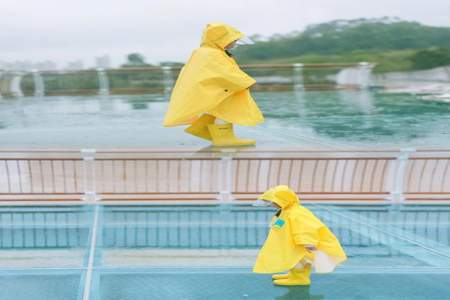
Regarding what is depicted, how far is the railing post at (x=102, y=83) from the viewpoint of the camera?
1698cm

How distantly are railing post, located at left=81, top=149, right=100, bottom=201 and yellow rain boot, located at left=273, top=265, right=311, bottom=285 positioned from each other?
9.65 feet

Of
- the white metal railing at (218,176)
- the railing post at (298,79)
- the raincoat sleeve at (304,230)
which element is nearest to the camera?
the raincoat sleeve at (304,230)

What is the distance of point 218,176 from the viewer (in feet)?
26.8

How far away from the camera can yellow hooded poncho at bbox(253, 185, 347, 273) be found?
5.10 m

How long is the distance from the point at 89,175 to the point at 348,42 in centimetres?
1626

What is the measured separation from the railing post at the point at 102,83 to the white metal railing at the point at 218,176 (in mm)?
8028

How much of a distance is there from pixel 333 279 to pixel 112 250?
203cm

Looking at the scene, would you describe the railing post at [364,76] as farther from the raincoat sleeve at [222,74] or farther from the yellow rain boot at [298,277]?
the yellow rain boot at [298,277]

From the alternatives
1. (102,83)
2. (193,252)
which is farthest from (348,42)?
(193,252)

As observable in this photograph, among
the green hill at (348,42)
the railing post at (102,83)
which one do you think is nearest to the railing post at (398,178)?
the railing post at (102,83)

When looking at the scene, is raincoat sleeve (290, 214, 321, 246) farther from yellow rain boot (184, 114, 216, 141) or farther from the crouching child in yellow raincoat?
yellow rain boot (184, 114, 216, 141)

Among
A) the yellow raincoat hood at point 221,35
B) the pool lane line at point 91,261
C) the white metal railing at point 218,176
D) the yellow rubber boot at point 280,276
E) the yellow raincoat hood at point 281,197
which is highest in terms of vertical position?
the yellow raincoat hood at point 221,35

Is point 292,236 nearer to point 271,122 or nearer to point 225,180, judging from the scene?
point 225,180

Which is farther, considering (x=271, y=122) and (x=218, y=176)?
(x=271, y=122)
